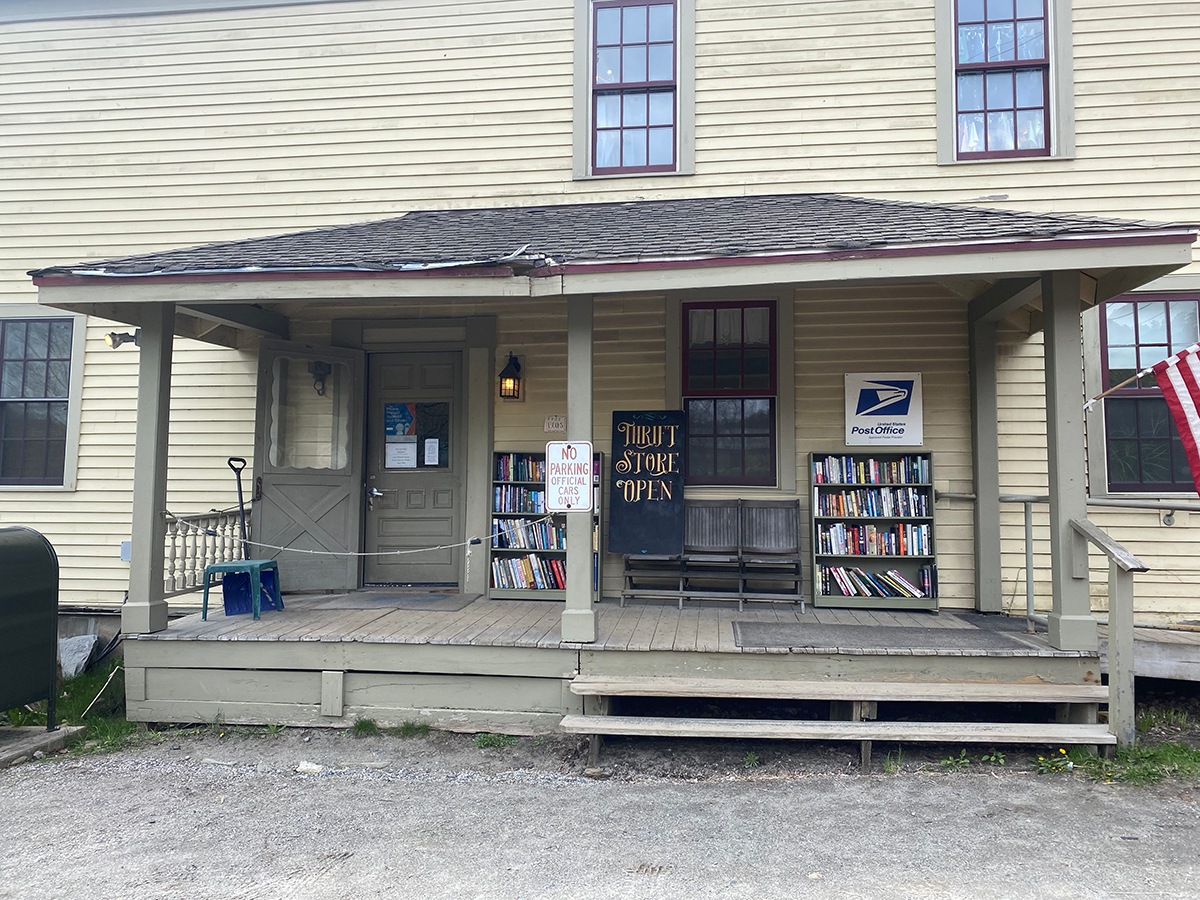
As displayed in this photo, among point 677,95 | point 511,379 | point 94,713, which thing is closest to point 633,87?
point 677,95

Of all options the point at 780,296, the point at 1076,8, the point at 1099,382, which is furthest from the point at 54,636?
the point at 1076,8

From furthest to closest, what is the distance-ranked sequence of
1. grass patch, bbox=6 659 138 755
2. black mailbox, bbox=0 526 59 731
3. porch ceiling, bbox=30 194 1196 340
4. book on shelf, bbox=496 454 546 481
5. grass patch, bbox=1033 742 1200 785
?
book on shelf, bbox=496 454 546 481
grass patch, bbox=6 659 138 755
black mailbox, bbox=0 526 59 731
porch ceiling, bbox=30 194 1196 340
grass patch, bbox=1033 742 1200 785

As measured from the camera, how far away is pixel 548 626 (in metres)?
5.07

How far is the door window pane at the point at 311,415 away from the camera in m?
6.36

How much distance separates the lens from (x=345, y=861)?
3.23m

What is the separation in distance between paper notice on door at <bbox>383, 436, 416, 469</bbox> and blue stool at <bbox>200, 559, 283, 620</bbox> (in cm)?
126

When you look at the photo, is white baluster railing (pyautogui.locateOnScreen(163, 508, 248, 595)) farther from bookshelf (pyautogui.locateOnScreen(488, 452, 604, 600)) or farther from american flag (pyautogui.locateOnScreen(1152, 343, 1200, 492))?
american flag (pyautogui.locateOnScreen(1152, 343, 1200, 492))

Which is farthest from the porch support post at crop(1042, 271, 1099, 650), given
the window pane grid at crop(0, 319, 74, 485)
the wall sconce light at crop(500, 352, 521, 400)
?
the window pane grid at crop(0, 319, 74, 485)

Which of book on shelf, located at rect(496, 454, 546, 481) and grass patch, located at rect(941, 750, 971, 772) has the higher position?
book on shelf, located at rect(496, 454, 546, 481)

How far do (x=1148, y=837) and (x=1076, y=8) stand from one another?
19.8ft

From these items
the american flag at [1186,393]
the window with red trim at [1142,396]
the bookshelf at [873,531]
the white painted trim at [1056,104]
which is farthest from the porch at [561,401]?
the white painted trim at [1056,104]

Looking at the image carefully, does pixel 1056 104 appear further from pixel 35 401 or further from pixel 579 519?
pixel 35 401

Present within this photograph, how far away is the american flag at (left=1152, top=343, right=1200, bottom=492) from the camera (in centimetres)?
431

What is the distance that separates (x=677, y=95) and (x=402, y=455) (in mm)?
3886
